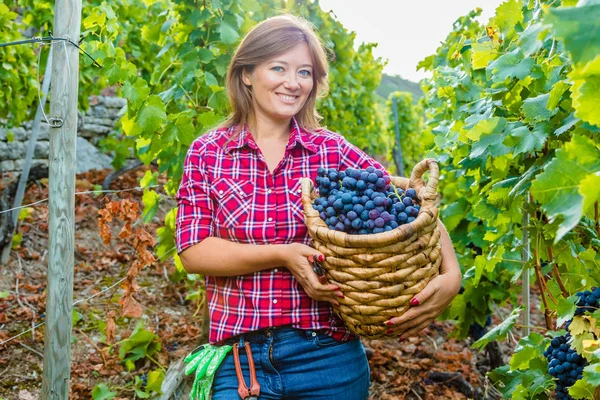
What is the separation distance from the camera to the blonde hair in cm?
193

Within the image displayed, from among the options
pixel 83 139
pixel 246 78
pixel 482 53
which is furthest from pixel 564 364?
pixel 83 139

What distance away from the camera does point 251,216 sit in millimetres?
Answer: 1862

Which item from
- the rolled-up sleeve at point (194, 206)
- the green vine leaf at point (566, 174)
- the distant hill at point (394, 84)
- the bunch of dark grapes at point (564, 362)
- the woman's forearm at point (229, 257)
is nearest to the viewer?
the green vine leaf at point (566, 174)

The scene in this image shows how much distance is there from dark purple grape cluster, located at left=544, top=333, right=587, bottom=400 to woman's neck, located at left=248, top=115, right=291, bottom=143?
39.5 inches

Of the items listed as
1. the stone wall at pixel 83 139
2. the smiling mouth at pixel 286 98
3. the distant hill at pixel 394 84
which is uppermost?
the distant hill at pixel 394 84

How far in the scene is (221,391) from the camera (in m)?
1.88

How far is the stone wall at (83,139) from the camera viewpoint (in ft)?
21.9

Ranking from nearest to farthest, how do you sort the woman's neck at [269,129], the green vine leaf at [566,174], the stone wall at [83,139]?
the green vine leaf at [566,174] → the woman's neck at [269,129] → the stone wall at [83,139]

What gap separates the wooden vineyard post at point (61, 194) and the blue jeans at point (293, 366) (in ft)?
3.07

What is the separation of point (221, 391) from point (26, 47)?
4340 mm

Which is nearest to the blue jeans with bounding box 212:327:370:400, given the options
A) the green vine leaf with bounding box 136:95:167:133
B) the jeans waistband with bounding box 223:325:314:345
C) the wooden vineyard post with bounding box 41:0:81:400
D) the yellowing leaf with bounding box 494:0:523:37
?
the jeans waistband with bounding box 223:325:314:345

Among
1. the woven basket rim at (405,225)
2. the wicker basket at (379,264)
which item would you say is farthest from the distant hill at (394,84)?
the wicker basket at (379,264)

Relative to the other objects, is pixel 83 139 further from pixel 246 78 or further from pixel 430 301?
pixel 430 301

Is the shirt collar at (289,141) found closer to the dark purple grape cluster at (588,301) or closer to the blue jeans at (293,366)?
the blue jeans at (293,366)
